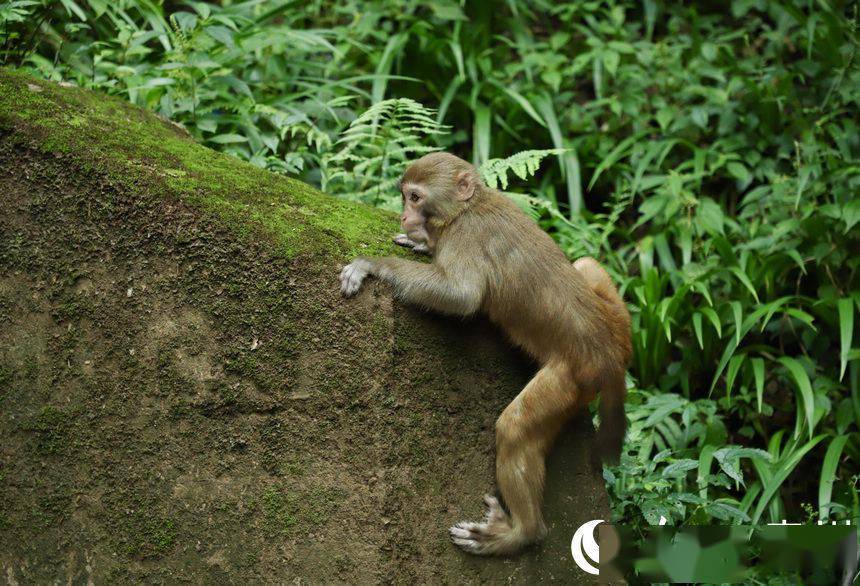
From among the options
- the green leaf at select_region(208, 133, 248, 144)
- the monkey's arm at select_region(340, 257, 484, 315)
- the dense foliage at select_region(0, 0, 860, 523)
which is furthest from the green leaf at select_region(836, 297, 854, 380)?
the green leaf at select_region(208, 133, 248, 144)

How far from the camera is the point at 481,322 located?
166 inches

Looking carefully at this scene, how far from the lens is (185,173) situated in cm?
422

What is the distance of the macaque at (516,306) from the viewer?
3904 millimetres

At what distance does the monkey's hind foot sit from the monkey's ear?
160cm

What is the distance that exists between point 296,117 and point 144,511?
3314 mm

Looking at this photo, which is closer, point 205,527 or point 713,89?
point 205,527

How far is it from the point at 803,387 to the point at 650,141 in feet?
8.89

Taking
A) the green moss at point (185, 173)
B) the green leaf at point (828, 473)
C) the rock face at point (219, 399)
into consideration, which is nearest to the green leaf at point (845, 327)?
the green leaf at point (828, 473)

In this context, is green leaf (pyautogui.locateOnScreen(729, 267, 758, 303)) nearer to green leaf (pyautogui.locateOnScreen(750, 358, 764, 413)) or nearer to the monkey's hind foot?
green leaf (pyautogui.locateOnScreen(750, 358, 764, 413))

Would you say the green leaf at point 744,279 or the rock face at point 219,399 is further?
the green leaf at point 744,279

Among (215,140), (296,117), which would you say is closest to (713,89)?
(296,117)

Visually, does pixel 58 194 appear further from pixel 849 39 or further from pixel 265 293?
pixel 849 39

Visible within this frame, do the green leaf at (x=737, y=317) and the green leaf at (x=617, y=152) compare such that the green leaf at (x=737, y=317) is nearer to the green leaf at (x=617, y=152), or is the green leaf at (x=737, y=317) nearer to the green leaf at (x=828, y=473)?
the green leaf at (x=828, y=473)

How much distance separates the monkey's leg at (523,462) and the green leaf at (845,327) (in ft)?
9.36
